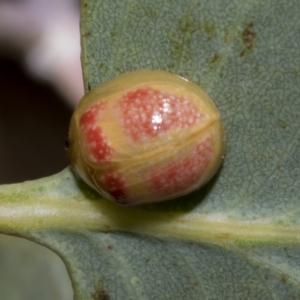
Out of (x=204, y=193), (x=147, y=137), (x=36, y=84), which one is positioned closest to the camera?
(x=147, y=137)

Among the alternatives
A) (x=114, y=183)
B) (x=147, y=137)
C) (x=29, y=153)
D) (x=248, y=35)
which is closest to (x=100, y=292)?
(x=114, y=183)

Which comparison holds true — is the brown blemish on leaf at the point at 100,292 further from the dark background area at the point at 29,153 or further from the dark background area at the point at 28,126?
the dark background area at the point at 28,126

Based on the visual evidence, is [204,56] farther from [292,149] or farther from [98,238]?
[98,238]

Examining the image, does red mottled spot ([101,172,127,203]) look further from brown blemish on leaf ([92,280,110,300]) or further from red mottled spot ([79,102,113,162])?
brown blemish on leaf ([92,280,110,300])

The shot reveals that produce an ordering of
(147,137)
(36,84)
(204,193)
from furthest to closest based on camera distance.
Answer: (36,84) < (204,193) < (147,137)

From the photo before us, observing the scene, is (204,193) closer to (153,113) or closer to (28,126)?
(153,113)

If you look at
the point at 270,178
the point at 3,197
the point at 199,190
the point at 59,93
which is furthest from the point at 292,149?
the point at 59,93
